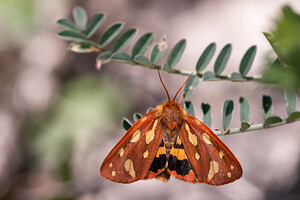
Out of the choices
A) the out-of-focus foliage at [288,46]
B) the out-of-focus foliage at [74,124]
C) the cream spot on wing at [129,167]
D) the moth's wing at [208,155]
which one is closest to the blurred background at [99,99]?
the out-of-focus foliage at [74,124]

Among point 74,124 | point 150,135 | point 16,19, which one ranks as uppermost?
point 16,19

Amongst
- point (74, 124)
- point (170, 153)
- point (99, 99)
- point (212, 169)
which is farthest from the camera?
point (99, 99)

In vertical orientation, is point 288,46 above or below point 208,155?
above

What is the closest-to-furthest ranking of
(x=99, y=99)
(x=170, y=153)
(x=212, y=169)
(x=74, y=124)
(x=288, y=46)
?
1. (x=288, y=46)
2. (x=212, y=169)
3. (x=170, y=153)
4. (x=74, y=124)
5. (x=99, y=99)

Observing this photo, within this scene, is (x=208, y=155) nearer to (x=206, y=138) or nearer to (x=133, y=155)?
(x=206, y=138)

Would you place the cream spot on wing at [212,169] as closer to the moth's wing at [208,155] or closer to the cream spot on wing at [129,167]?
the moth's wing at [208,155]

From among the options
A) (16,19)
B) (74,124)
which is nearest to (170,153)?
(74,124)

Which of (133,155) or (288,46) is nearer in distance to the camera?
(288,46)
